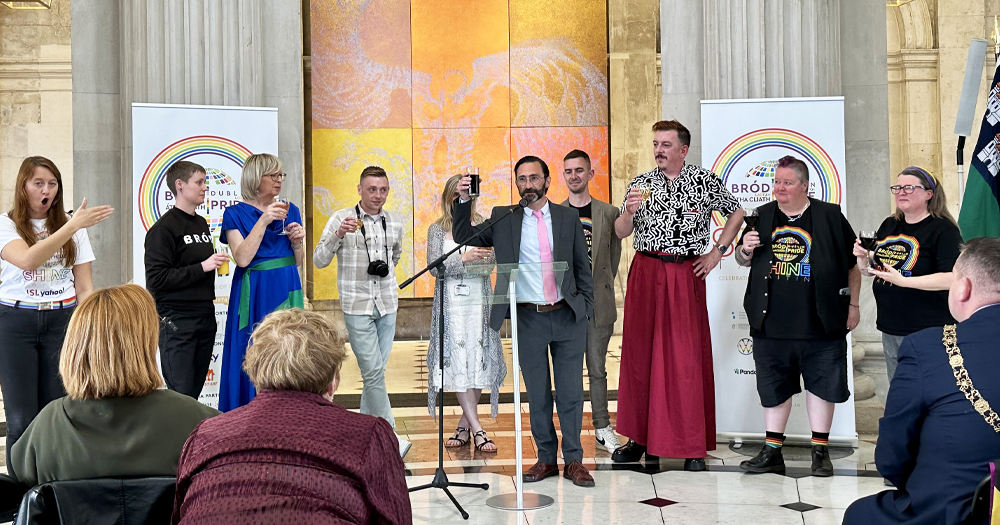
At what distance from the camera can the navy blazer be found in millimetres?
2254

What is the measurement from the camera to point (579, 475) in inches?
183

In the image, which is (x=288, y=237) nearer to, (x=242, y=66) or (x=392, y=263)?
(x=392, y=263)

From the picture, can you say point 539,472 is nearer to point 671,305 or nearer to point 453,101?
point 671,305

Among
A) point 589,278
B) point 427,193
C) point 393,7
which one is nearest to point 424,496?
point 589,278

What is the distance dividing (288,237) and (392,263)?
699 millimetres

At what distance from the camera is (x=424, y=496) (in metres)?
4.49

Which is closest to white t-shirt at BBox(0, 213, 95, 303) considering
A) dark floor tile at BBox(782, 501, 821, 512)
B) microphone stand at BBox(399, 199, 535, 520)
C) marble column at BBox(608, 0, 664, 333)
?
microphone stand at BBox(399, 199, 535, 520)

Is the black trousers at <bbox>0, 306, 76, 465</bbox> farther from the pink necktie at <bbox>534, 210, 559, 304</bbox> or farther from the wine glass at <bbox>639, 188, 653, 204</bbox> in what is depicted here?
the wine glass at <bbox>639, 188, 653, 204</bbox>

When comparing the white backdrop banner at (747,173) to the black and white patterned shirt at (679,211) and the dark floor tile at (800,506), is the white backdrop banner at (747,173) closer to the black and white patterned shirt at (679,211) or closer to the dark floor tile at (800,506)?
the black and white patterned shirt at (679,211)

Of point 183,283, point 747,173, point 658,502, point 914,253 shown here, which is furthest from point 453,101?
point 658,502

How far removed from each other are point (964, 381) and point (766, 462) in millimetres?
2754

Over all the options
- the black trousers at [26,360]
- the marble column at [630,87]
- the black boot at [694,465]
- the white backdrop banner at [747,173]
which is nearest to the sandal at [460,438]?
the black boot at [694,465]

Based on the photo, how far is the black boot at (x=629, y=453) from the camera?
5.13 m

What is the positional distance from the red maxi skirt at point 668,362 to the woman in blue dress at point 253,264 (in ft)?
6.02
